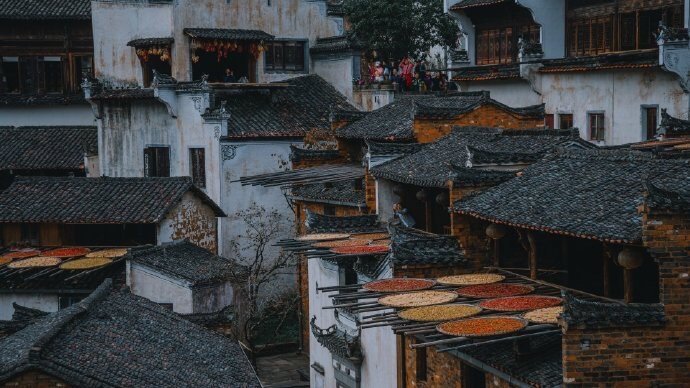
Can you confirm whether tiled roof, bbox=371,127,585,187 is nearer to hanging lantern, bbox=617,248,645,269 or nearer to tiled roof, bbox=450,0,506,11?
hanging lantern, bbox=617,248,645,269

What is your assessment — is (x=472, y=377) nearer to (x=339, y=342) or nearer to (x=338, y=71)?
(x=339, y=342)

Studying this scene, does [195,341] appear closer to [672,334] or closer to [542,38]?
[672,334]

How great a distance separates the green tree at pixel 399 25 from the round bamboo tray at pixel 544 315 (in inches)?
1537

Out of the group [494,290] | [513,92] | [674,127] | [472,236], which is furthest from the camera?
[513,92]

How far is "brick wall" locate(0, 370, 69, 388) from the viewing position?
21.8 meters

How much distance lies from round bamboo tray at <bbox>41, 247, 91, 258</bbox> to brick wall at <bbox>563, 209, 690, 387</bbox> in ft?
76.3

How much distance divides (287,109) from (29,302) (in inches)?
641

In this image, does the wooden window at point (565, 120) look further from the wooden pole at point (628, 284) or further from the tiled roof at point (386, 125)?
the wooden pole at point (628, 284)

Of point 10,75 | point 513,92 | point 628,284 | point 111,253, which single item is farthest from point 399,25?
point 628,284

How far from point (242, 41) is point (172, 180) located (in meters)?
11.6

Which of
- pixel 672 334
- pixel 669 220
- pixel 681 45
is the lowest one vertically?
pixel 672 334

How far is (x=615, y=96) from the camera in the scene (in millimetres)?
39719

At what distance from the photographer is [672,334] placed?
66.7 ft

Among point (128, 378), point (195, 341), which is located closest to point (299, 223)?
point (195, 341)
